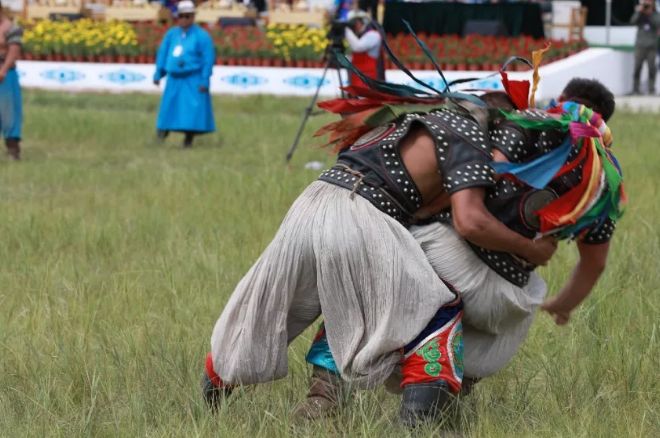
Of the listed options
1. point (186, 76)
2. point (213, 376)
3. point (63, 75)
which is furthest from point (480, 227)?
point (63, 75)

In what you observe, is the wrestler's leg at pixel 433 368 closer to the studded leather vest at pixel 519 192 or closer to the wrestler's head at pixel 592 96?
the studded leather vest at pixel 519 192

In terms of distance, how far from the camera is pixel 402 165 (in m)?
3.80

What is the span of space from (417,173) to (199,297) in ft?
7.04

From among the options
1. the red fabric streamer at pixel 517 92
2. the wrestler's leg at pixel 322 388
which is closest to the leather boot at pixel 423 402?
the wrestler's leg at pixel 322 388

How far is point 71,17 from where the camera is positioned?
27500 millimetres

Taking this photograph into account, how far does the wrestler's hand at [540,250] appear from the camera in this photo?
378 centimetres

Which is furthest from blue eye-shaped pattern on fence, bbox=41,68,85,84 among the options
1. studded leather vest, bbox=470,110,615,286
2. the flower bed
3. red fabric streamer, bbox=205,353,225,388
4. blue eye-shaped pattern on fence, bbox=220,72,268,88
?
studded leather vest, bbox=470,110,615,286

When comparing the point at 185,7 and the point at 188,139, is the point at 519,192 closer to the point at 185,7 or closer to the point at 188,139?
the point at 185,7

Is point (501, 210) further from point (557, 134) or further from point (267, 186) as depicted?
point (267, 186)

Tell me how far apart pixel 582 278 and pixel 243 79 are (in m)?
18.4

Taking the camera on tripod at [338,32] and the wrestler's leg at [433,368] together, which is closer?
the wrestler's leg at [433,368]

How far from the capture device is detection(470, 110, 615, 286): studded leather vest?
3.79 metres

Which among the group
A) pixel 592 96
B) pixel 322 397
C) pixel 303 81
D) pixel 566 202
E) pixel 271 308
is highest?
pixel 592 96

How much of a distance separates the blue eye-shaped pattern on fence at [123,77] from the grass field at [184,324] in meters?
11.9
